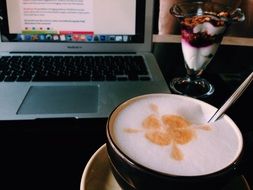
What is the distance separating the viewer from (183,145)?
307 mm

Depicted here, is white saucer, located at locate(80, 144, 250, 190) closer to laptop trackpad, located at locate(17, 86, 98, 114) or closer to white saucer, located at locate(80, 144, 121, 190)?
white saucer, located at locate(80, 144, 121, 190)

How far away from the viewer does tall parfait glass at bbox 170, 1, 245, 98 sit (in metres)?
0.52

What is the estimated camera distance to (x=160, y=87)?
0.59 meters

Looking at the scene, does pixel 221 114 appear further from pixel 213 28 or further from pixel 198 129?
pixel 213 28

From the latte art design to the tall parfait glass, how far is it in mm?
235

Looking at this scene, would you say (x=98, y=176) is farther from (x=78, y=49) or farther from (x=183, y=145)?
(x=78, y=49)

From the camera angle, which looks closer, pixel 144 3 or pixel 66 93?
pixel 66 93

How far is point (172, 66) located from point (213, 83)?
0.35ft

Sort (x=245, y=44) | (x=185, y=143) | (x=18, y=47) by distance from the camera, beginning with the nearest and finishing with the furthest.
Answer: (x=185, y=143) → (x=18, y=47) → (x=245, y=44)

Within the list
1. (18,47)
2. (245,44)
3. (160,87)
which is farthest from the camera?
(245,44)

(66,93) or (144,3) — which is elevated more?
(144,3)

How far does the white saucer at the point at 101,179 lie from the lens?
1.09 ft

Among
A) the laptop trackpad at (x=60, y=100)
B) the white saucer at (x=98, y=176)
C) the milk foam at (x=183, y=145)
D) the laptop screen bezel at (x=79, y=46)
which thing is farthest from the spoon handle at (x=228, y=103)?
the laptop screen bezel at (x=79, y=46)

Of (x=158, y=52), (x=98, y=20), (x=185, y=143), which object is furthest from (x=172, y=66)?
(x=185, y=143)
